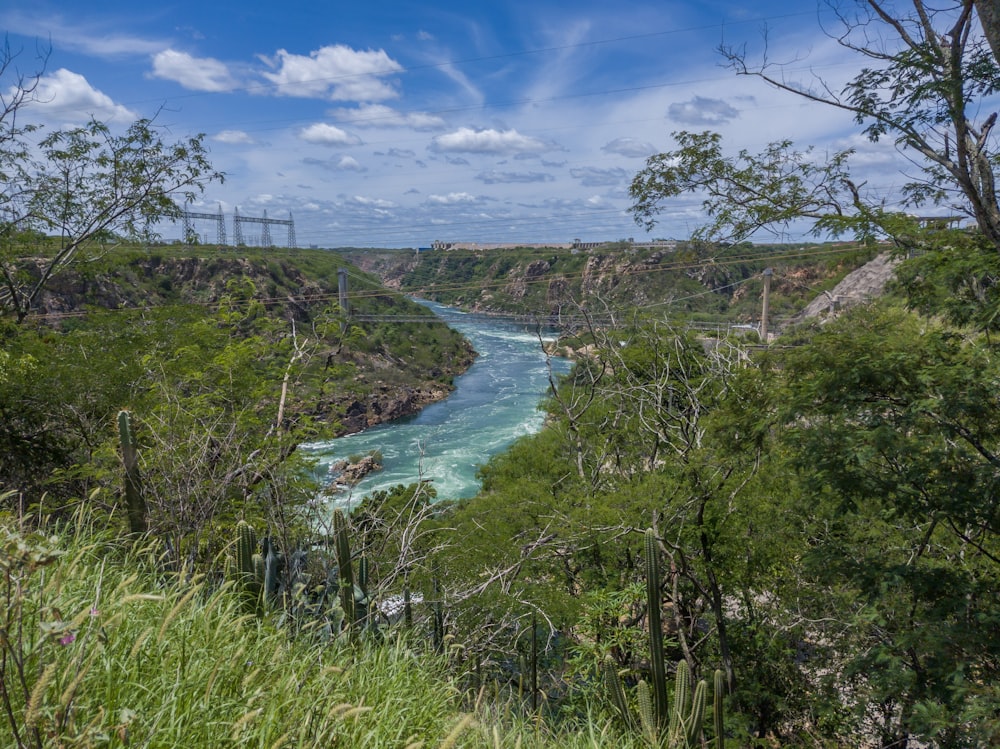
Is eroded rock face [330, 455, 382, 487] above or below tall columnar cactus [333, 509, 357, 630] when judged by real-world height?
below

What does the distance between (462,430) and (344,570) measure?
107ft

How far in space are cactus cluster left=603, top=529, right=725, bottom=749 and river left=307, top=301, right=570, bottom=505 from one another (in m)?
12.6

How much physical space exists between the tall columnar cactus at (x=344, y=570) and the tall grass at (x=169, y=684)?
54 centimetres

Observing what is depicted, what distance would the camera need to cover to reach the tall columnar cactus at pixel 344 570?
3143mm

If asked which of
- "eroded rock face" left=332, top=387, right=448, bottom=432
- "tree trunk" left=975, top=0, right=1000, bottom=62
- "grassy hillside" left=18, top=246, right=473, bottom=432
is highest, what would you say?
"tree trunk" left=975, top=0, right=1000, bottom=62

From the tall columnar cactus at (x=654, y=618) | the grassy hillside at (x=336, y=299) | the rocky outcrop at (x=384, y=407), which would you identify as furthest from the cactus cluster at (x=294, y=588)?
the rocky outcrop at (x=384, y=407)

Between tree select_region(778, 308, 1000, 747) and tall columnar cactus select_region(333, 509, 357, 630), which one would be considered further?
tree select_region(778, 308, 1000, 747)

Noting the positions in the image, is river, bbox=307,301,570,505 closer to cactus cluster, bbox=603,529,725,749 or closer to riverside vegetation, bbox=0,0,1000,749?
riverside vegetation, bbox=0,0,1000,749

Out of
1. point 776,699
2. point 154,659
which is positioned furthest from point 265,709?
point 776,699

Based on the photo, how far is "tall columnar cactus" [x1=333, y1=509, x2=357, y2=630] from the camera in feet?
10.3

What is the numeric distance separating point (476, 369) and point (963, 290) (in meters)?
55.4

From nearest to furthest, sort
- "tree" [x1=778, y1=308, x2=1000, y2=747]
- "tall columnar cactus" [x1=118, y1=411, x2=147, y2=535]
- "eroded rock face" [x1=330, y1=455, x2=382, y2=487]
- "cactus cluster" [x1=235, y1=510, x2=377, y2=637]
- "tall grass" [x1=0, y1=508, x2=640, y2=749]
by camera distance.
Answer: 1. "tall grass" [x1=0, y1=508, x2=640, y2=749]
2. "cactus cluster" [x1=235, y1=510, x2=377, y2=637]
3. "tall columnar cactus" [x1=118, y1=411, x2=147, y2=535]
4. "tree" [x1=778, y1=308, x2=1000, y2=747]
5. "eroded rock face" [x1=330, y1=455, x2=382, y2=487]

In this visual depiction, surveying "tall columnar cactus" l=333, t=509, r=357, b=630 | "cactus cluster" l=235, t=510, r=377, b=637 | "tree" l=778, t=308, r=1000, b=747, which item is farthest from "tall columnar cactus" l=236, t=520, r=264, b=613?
"tree" l=778, t=308, r=1000, b=747

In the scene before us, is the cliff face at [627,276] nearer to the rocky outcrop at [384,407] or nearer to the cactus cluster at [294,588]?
the cactus cluster at [294,588]
